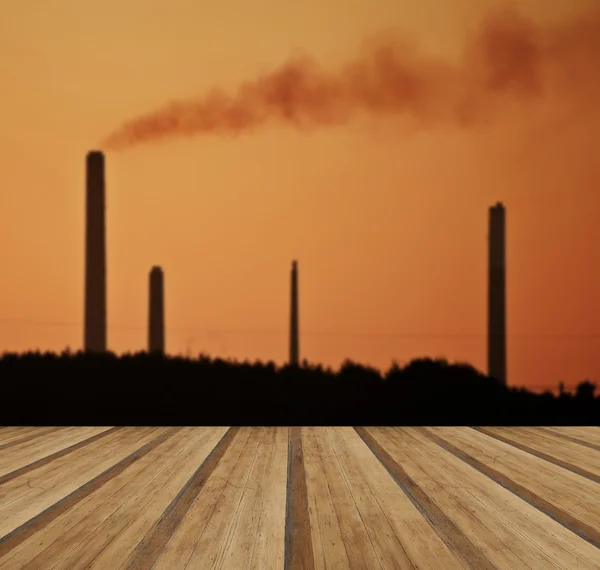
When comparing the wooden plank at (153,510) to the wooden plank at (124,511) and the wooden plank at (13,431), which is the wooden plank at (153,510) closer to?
the wooden plank at (124,511)

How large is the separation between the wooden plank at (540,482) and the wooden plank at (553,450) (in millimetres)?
A: 82

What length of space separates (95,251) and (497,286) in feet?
13.2

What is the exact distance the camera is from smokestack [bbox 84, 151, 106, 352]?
20.8 ft

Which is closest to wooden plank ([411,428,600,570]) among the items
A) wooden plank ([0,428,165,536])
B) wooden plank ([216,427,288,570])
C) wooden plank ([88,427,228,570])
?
wooden plank ([216,427,288,570])

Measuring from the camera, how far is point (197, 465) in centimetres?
347

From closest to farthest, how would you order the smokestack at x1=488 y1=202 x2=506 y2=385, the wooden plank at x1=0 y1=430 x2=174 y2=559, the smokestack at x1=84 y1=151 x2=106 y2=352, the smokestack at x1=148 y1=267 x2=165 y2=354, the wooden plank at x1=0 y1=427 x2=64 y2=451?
the wooden plank at x1=0 y1=430 x2=174 y2=559 → the wooden plank at x1=0 y1=427 x2=64 y2=451 → the smokestack at x1=488 y1=202 x2=506 y2=385 → the smokestack at x1=84 y1=151 x2=106 y2=352 → the smokestack at x1=148 y1=267 x2=165 y2=354

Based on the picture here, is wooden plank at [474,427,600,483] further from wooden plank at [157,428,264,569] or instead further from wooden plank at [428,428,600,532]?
wooden plank at [157,428,264,569]

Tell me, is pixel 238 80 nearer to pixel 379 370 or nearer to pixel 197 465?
pixel 379 370

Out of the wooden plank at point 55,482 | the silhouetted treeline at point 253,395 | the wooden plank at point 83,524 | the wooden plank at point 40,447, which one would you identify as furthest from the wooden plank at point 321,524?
the silhouetted treeline at point 253,395

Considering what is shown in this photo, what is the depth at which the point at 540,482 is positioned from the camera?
3.13m

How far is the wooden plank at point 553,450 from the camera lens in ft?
11.5

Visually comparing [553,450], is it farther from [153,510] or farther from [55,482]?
[55,482]

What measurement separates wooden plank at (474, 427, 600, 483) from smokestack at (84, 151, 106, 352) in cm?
387

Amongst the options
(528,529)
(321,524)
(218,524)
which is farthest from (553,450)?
(218,524)
